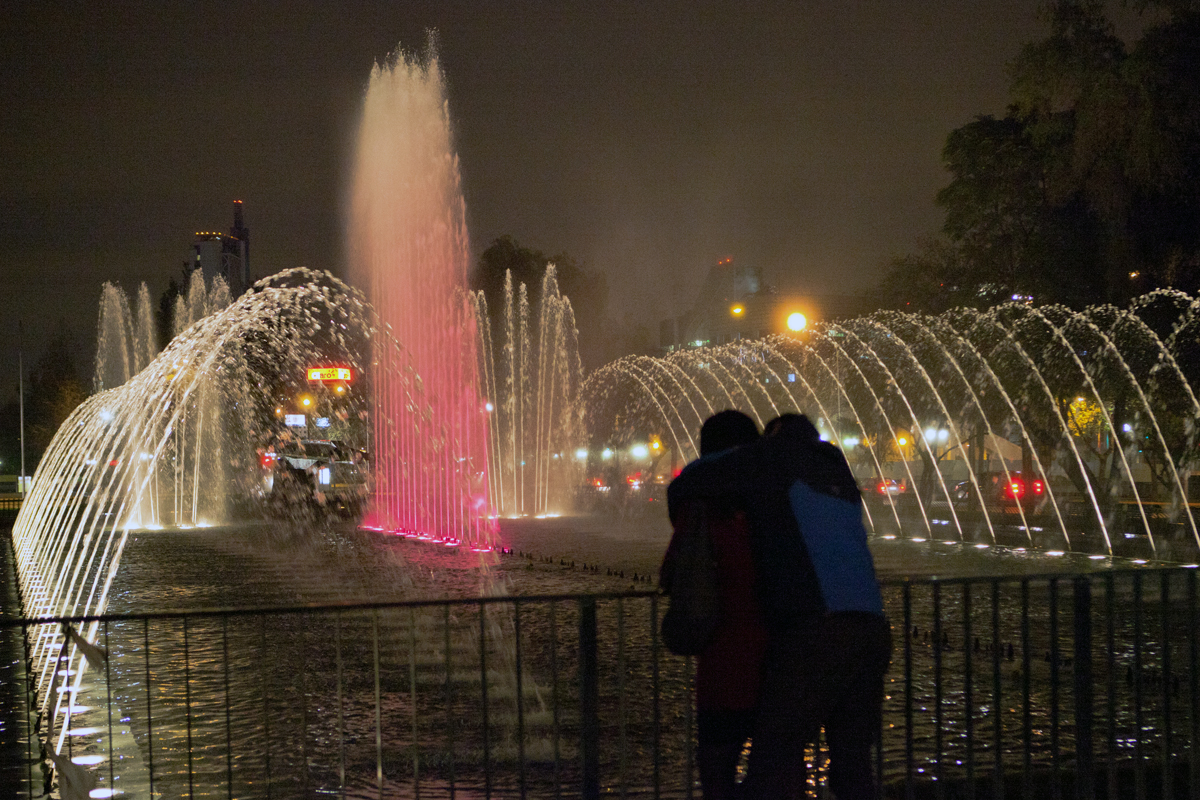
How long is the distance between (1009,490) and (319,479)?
22.8 meters

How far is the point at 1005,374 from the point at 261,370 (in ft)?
118

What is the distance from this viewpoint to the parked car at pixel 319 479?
36.6 m

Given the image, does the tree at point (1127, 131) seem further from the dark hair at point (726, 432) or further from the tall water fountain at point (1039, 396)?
the dark hair at point (726, 432)

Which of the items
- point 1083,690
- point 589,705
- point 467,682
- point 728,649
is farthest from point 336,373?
point 728,649

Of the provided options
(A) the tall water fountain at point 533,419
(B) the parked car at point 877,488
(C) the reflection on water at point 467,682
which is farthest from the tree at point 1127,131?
(A) the tall water fountain at point 533,419

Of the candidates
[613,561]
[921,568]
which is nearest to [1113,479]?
[921,568]

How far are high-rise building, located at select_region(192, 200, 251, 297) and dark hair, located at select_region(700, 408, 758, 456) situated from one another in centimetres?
12357

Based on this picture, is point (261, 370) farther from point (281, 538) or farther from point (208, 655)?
A: point (208, 655)

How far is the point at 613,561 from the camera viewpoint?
19.4 metres

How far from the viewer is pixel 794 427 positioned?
4172mm

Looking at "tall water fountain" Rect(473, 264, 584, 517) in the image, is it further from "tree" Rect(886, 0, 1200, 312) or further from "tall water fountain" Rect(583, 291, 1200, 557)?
"tree" Rect(886, 0, 1200, 312)

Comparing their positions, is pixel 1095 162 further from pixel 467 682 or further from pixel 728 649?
pixel 728 649

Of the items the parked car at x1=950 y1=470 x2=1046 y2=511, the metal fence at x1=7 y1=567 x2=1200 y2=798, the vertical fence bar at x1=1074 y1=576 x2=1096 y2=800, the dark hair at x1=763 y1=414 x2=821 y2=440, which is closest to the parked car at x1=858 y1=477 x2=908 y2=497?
the parked car at x1=950 y1=470 x2=1046 y2=511

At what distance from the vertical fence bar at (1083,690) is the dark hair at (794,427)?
202cm
